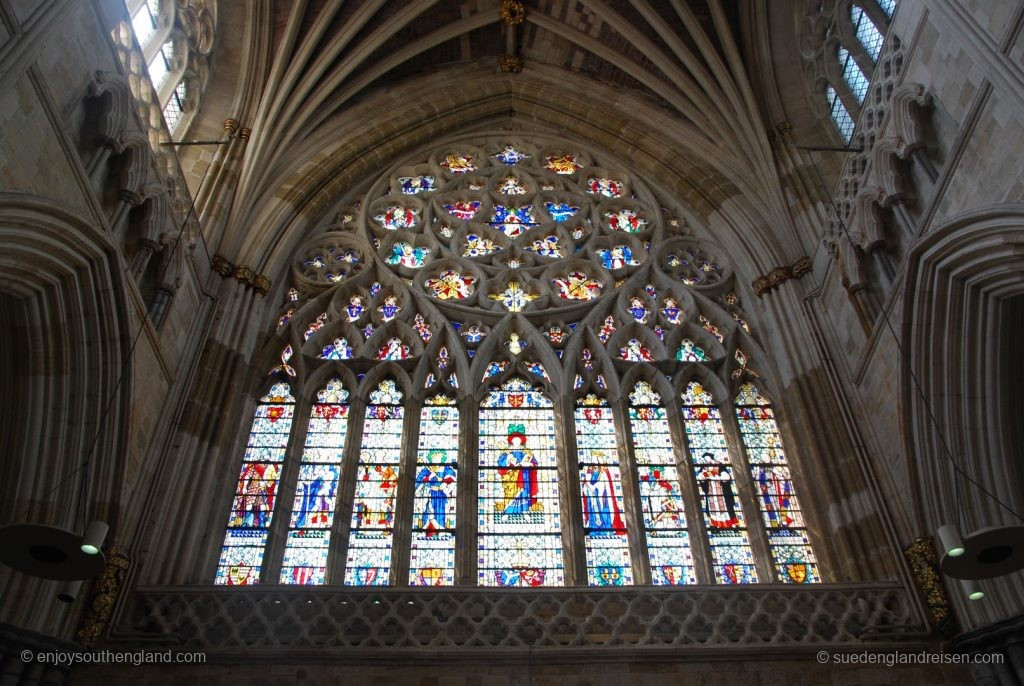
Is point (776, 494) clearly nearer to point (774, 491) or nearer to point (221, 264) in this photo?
point (774, 491)

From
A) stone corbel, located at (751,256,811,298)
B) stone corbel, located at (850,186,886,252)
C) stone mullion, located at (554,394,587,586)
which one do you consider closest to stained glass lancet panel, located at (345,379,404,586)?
stone mullion, located at (554,394,587,586)

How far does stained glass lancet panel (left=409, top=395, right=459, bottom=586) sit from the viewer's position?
1027 centimetres

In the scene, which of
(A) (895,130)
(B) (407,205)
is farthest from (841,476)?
(B) (407,205)

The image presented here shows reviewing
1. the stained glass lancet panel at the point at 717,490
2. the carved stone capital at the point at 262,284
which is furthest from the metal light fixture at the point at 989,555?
the carved stone capital at the point at 262,284

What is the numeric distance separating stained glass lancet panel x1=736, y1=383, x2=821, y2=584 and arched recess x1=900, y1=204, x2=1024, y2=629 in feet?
4.77

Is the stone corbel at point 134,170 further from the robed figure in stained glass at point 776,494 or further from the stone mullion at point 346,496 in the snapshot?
the robed figure in stained glass at point 776,494

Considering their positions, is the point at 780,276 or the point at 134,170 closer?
the point at 134,170

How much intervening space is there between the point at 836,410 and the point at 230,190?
884 cm

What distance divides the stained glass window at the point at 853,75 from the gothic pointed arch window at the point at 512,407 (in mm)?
3111

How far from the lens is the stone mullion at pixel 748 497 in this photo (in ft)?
33.8

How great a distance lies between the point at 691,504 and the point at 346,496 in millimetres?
4241

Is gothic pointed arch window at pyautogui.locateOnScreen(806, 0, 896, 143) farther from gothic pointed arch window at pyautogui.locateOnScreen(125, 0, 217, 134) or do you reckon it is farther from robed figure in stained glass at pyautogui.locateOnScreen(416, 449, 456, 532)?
gothic pointed arch window at pyautogui.locateOnScreen(125, 0, 217, 134)

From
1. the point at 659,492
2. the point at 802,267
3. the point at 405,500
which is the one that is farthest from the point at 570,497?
the point at 802,267

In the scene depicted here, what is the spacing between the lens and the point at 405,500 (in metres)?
10.8
